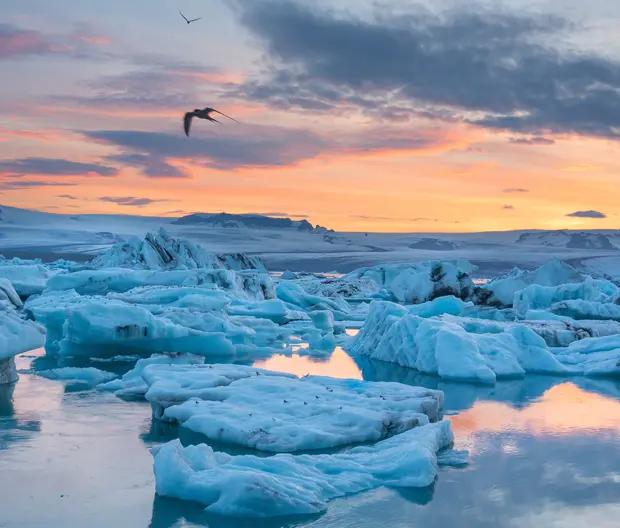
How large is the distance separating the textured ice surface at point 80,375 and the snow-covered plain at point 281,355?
0.10 ft

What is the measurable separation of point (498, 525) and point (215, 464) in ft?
7.13

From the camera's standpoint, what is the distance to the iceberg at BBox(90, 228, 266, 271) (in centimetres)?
2872

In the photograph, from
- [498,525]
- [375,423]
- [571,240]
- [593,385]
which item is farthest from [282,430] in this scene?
[571,240]

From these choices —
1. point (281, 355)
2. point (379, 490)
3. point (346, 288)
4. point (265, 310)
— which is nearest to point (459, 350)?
point (281, 355)

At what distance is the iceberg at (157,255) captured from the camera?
28719mm

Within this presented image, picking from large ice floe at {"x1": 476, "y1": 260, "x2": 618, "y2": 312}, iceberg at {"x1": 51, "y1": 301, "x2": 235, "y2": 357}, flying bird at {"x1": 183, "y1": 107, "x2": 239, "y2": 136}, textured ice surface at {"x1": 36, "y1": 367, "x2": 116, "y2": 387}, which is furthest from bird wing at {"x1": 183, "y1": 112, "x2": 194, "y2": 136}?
large ice floe at {"x1": 476, "y1": 260, "x2": 618, "y2": 312}

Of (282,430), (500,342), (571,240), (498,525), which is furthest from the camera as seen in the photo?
(571,240)

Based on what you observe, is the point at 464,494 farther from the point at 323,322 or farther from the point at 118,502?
the point at 323,322

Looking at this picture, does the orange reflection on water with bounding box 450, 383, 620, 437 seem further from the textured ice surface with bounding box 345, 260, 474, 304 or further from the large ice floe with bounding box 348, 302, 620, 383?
the textured ice surface with bounding box 345, 260, 474, 304

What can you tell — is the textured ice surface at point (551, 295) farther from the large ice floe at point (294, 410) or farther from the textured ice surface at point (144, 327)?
the large ice floe at point (294, 410)

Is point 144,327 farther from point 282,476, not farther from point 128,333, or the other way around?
point 282,476

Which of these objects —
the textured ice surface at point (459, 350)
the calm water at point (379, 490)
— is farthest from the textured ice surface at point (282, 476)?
the textured ice surface at point (459, 350)

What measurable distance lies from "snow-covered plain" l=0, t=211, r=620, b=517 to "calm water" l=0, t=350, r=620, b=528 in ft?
0.87

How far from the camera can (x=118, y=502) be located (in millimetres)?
5531
